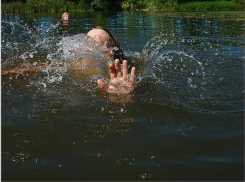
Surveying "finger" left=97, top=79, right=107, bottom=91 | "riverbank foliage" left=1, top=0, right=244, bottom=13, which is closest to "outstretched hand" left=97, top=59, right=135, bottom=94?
"finger" left=97, top=79, right=107, bottom=91

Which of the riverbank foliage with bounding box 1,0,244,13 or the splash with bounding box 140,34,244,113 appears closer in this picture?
the splash with bounding box 140,34,244,113

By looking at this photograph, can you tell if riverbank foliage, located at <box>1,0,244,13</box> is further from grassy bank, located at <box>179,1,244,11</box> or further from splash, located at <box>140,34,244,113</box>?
splash, located at <box>140,34,244,113</box>

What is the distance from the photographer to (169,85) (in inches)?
162

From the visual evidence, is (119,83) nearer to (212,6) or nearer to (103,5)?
(103,5)

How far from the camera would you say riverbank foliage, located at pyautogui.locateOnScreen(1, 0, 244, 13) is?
94.7 feet

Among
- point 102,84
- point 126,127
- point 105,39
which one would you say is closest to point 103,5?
point 105,39

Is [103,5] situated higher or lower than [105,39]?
higher

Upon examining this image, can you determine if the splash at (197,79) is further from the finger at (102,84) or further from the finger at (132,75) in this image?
the finger at (102,84)

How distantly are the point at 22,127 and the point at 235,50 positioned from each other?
17.9ft

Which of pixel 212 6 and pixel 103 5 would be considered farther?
pixel 103 5

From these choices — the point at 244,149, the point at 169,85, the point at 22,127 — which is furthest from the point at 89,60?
the point at 244,149

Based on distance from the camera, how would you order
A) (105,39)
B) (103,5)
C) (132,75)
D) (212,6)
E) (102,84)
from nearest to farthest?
1. (132,75)
2. (102,84)
3. (105,39)
4. (212,6)
5. (103,5)

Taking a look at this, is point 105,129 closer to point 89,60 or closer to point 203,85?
point 203,85

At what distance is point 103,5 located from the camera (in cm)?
3828
